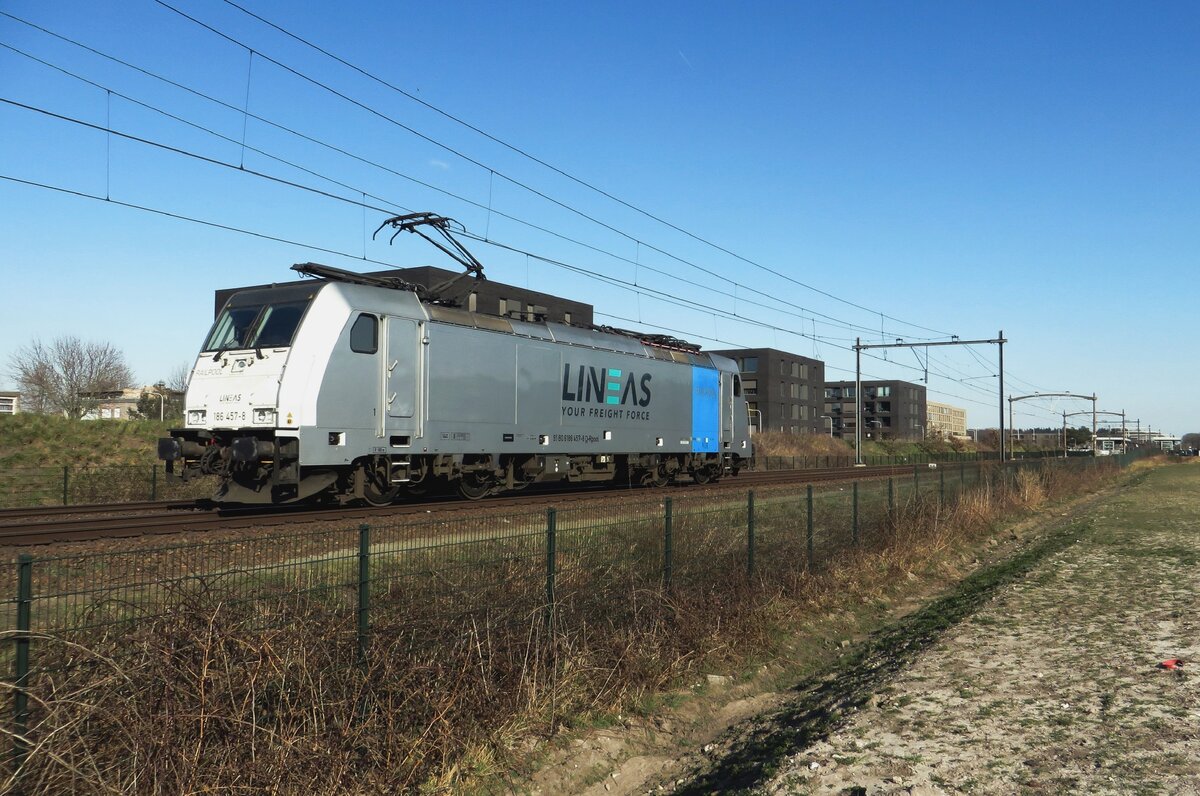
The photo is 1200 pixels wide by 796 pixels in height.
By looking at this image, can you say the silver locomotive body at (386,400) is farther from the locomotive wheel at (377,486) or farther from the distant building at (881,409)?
the distant building at (881,409)

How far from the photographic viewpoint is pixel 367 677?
5.77 meters

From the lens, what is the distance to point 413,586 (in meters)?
7.51

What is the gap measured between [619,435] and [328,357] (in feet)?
30.6

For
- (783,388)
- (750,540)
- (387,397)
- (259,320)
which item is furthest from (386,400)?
(783,388)

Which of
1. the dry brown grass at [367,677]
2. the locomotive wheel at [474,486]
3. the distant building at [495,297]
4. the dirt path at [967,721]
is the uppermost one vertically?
the distant building at [495,297]

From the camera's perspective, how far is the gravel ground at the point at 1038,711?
5.30 m

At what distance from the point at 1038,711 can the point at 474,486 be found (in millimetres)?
13361

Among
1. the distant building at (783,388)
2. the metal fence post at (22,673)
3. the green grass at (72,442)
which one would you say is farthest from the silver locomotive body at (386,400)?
the distant building at (783,388)

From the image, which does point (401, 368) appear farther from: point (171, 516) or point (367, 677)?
point (367, 677)

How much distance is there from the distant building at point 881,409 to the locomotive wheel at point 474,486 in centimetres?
11090

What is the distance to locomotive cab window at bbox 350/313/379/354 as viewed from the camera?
15.1m

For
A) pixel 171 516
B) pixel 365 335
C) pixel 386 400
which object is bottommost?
pixel 171 516

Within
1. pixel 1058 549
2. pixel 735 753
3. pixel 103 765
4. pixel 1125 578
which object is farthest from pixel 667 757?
pixel 1058 549

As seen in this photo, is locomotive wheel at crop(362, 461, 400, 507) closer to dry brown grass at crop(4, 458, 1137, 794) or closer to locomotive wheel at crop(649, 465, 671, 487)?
dry brown grass at crop(4, 458, 1137, 794)
